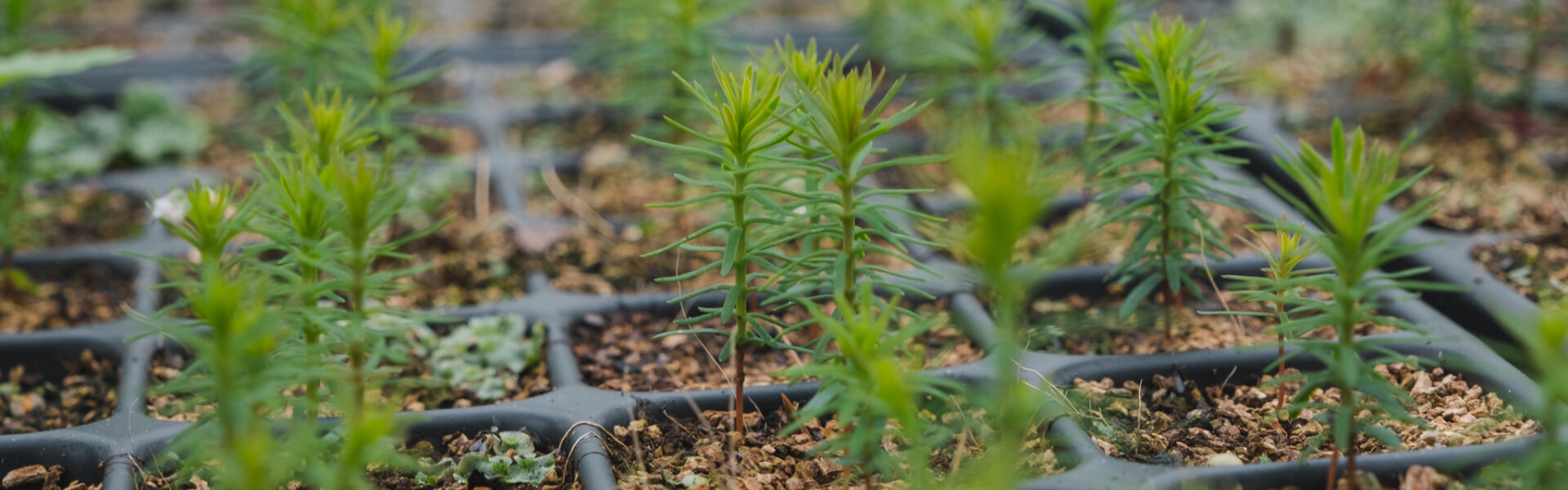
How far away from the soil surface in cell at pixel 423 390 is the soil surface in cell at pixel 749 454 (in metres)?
0.25

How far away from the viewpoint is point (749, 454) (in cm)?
141

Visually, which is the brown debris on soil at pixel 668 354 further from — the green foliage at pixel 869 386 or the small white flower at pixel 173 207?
the small white flower at pixel 173 207

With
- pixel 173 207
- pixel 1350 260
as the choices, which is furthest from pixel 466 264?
pixel 1350 260

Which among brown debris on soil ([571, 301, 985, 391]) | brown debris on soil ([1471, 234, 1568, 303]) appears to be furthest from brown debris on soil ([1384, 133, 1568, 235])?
brown debris on soil ([571, 301, 985, 391])

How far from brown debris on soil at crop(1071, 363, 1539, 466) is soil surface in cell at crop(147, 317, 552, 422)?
31.6 inches

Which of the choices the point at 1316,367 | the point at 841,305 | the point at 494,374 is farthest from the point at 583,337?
the point at 1316,367

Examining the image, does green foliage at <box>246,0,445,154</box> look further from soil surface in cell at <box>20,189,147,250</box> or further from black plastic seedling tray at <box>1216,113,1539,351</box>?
black plastic seedling tray at <box>1216,113,1539,351</box>

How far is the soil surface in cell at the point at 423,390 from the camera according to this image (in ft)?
5.39

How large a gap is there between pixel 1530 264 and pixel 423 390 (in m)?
1.80

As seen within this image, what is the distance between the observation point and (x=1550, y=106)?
2.74 meters

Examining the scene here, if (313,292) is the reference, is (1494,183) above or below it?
above

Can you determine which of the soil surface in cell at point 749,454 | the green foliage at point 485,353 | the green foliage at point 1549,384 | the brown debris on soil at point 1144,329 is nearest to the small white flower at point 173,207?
the green foliage at point 485,353

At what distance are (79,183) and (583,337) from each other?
1.57m

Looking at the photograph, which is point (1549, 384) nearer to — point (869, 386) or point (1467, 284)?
point (869, 386)
